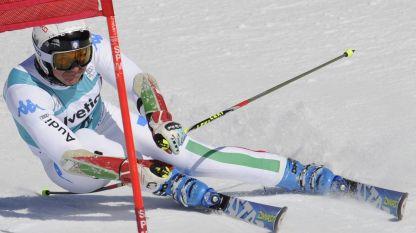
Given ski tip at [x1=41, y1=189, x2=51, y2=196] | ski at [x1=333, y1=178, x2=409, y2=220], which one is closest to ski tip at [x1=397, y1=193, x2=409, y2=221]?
ski at [x1=333, y1=178, x2=409, y2=220]

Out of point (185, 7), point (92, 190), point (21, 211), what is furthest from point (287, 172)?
point (185, 7)

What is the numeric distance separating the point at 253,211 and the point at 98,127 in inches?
55.8

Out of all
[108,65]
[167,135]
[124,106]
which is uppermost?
[108,65]

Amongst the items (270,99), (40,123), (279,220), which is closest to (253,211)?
(279,220)

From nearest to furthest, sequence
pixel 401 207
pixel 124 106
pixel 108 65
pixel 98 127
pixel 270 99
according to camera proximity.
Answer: pixel 124 106, pixel 401 207, pixel 108 65, pixel 98 127, pixel 270 99

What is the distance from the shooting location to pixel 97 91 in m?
6.33

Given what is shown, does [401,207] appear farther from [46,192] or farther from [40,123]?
[46,192]

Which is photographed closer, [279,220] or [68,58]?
[279,220]

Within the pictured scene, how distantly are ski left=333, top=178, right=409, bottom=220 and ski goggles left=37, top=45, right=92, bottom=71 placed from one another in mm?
1822

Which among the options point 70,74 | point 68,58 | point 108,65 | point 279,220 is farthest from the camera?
point 108,65

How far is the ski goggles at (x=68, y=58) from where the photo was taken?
5.79 metres

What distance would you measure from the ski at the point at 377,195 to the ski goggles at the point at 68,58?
5.98ft

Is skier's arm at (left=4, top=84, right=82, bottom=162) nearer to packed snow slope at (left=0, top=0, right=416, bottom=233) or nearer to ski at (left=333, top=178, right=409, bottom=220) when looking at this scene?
packed snow slope at (left=0, top=0, right=416, bottom=233)

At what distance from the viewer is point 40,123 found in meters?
5.70
